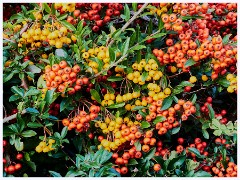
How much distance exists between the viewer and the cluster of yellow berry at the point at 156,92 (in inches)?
117

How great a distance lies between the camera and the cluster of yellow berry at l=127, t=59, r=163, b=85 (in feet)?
9.73

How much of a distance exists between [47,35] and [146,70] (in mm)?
859

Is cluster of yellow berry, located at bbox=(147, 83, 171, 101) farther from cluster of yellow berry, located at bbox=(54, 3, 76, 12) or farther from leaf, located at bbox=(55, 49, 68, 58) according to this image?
cluster of yellow berry, located at bbox=(54, 3, 76, 12)

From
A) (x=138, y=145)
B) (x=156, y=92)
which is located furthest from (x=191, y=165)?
(x=156, y=92)

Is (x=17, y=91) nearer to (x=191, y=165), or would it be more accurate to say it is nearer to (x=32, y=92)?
(x=32, y=92)

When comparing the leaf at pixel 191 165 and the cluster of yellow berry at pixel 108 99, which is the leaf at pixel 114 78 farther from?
the leaf at pixel 191 165

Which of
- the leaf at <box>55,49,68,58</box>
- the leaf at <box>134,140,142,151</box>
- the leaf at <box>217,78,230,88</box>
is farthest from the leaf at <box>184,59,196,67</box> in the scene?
the leaf at <box>55,49,68,58</box>

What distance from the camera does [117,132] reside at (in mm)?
2961

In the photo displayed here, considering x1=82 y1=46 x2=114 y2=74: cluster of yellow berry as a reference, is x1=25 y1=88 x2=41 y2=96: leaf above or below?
below

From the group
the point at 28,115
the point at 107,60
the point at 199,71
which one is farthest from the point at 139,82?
the point at 28,115

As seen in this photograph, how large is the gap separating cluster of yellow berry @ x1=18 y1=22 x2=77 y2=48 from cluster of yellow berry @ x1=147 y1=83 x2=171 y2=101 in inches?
30.9

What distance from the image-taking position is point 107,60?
116 inches

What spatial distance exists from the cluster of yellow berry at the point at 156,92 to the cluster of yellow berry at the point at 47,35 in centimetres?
78

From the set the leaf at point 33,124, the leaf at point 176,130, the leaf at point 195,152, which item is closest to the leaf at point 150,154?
the leaf at point 176,130
